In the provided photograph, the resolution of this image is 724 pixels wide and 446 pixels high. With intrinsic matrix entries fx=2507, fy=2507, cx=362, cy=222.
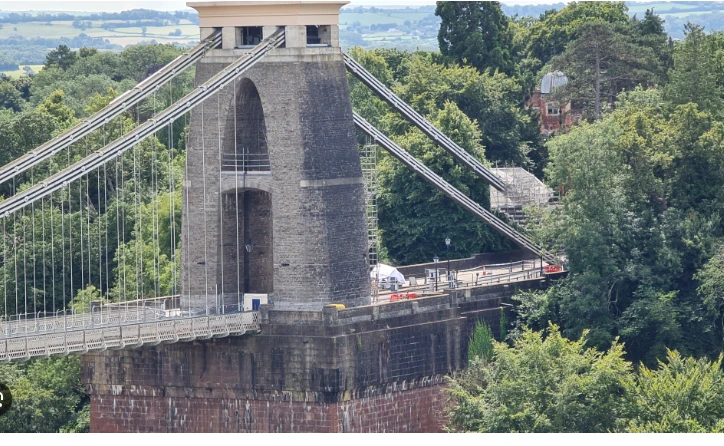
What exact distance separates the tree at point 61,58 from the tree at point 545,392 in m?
84.9

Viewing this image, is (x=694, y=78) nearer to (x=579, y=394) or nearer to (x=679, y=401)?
(x=579, y=394)

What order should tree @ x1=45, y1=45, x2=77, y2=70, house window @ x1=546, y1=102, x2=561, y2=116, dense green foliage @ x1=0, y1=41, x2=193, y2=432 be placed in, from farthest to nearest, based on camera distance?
tree @ x1=45, y1=45, x2=77, y2=70
house window @ x1=546, y1=102, x2=561, y2=116
dense green foliage @ x1=0, y1=41, x2=193, y2=432

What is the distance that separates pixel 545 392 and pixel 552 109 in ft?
144

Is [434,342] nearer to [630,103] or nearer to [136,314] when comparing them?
[136,314]

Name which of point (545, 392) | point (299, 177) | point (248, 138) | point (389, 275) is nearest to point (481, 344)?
point (389, 275)

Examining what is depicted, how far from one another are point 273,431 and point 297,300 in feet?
14.6

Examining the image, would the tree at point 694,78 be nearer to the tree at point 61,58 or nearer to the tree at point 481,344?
the tree at point 481,344

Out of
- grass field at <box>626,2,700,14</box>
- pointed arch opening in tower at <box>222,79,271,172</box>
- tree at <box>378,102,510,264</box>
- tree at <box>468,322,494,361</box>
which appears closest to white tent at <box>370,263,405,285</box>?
tree at <box>468,322,494,361</box>

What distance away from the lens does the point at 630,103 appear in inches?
4178

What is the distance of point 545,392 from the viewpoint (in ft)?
268

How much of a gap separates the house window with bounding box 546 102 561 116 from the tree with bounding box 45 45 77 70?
48.9m

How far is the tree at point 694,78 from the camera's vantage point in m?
98.8

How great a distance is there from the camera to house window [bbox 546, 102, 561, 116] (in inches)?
4840

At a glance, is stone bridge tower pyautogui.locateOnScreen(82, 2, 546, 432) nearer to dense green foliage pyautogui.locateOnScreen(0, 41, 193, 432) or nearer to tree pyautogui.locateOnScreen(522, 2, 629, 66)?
dense green foliage pyautogui.locateOnScreen(0, 41, 193, 432)
